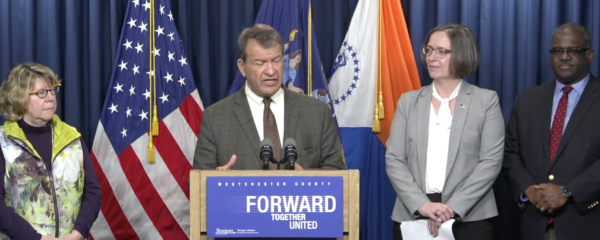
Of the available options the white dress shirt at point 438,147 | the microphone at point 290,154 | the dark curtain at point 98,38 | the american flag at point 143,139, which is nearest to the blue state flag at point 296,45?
the dark curtain at point 98,38

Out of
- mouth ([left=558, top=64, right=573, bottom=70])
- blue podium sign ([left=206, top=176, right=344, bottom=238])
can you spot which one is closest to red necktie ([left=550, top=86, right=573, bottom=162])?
mouth ([left=558, top=64, right=573, bottom=70])

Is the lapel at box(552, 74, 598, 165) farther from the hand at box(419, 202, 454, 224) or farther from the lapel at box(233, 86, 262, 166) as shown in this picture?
the lapel at box(233, 86, 262, 166)

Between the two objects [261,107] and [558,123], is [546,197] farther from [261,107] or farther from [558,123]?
[261,107]

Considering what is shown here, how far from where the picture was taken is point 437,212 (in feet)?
10.7

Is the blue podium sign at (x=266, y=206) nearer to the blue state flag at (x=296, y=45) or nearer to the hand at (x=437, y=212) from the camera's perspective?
the hand at (x=437, y=212)

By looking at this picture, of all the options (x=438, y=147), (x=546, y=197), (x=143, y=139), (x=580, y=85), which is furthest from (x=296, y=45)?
(x=546, y=197)

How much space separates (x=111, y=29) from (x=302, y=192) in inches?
104

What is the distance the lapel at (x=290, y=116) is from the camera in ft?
10.5

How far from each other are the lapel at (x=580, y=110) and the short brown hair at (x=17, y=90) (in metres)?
2.49

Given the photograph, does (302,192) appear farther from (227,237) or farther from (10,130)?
(10,130)

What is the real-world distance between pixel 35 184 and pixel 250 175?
48.4 inches

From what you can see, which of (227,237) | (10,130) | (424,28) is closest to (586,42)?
(424,28)

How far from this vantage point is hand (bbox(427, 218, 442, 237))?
3.28 meters

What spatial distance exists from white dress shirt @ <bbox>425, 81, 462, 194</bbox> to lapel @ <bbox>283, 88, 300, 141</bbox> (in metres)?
0.70
